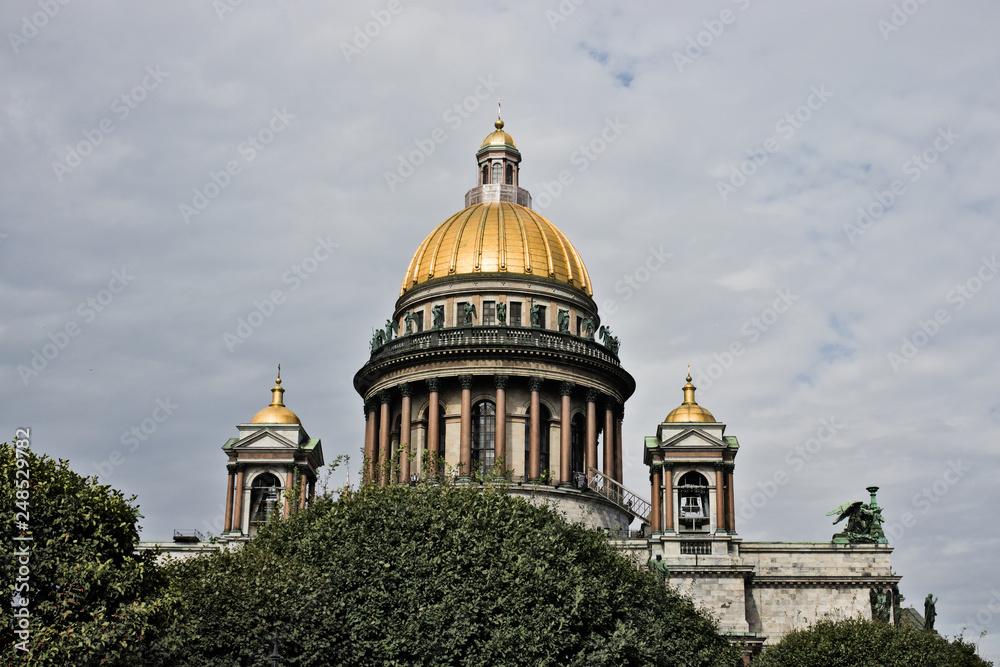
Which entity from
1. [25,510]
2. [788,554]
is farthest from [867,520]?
[25,510]

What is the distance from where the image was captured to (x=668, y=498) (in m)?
66.1

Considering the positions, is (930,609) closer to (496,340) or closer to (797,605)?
(797,605)

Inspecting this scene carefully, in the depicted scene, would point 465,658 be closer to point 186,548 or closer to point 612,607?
point 612,607

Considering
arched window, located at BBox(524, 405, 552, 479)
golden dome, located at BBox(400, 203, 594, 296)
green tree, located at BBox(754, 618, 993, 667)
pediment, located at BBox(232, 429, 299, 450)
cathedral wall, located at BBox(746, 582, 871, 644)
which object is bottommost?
green tree, located at BBox(754, 618, 993, 667)

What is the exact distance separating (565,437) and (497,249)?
44.7ft

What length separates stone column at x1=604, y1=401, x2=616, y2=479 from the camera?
255ft

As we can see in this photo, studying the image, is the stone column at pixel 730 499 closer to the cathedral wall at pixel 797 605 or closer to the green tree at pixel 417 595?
the cathedral wall at pixel 797 605

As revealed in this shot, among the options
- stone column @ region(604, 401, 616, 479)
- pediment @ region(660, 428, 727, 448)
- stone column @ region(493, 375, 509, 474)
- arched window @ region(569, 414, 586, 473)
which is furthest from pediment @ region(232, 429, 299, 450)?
pediment @ region(660, 428, 727, 448)

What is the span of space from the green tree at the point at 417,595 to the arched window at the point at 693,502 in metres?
17.5

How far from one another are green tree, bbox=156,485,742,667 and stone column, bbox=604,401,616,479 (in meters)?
28.3

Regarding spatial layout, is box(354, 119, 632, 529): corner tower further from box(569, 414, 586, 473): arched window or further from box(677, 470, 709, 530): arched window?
box(677, 470, 709, 530): arched window

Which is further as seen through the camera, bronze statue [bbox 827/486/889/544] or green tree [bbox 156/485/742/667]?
bronze statue [bbox 827/486/889/544]

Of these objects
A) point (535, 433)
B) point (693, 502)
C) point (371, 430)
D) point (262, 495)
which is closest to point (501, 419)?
point (535, 433)

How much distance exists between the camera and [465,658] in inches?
1647
